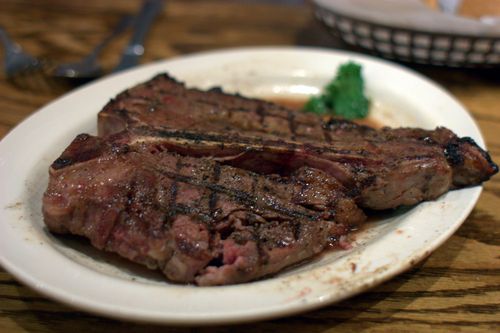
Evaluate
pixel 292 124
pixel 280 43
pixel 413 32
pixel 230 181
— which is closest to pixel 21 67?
pixel 280 43

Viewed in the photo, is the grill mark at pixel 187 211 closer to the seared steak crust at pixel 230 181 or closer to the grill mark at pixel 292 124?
the seared steak crust at pixel 230 181

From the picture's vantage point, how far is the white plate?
173cm

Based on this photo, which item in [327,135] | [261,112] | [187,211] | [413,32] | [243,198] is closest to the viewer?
[187,211]

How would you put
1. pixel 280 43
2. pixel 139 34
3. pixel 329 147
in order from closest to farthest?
1. pixel 329 147
2. pixel 139 34
3. pixel 280 43

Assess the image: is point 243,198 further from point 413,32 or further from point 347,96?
point 413,32

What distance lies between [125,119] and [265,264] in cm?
113

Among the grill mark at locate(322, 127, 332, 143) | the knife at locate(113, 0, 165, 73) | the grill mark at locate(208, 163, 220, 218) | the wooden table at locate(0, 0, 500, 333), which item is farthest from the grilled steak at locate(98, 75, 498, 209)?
the knife at locate(113, 0, 165, 73)

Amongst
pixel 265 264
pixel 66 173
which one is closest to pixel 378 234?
pixel 265 264

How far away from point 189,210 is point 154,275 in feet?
1.04

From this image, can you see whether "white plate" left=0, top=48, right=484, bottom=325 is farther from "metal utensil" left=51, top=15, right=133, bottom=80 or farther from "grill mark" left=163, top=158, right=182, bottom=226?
"metal utensil" left=51, top=15, right=133, bottom=80

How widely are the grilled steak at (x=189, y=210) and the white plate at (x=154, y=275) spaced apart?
0.10 meters

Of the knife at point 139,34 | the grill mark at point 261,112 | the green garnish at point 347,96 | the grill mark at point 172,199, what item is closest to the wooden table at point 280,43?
the knife at point 139,34

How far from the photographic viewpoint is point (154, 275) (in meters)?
2.10

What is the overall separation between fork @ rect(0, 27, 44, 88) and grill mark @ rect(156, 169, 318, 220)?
2482 mm
